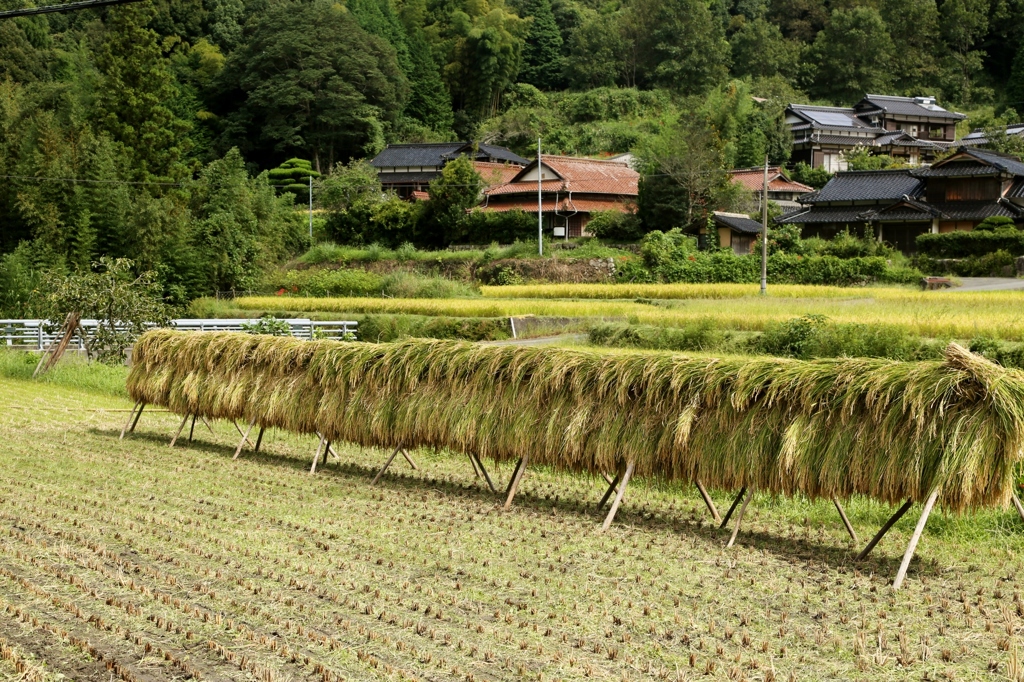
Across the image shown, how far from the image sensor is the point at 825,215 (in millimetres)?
43250

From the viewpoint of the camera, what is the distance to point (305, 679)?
5.13m

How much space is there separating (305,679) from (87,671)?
1109mm

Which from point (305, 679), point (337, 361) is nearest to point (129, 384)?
point (337, 361)

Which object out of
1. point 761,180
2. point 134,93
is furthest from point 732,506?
point 761,180

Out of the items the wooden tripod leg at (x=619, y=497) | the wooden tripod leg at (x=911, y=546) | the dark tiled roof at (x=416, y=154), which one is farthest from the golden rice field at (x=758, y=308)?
the dark tiled roof at (x=416, y=154)

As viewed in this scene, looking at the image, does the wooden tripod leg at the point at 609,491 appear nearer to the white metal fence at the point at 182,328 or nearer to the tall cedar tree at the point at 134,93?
the white metal fence at the point at 182,328

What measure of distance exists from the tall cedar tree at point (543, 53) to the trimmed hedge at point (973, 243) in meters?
46.1

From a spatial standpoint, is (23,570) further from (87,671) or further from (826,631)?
(826,631)

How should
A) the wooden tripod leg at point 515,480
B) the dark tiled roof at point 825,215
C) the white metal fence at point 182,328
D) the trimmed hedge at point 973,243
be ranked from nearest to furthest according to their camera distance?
the wooden tripod leg at point 515,480 < the white metal fence at point 182,328 < the trimmed hedge at point 973,243 < the dark tiled roof at point 825,215

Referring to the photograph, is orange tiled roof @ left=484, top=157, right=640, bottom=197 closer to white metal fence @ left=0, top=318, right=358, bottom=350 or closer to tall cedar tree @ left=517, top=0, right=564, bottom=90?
white metal fence @ left=0, top=318, right=358, bottom=350

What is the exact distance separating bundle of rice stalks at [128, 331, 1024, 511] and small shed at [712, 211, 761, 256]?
3099 centimetres

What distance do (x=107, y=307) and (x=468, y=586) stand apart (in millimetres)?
17794

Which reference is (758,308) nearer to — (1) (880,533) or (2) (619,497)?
(2) (619,497)

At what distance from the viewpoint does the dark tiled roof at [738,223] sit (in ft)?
134
